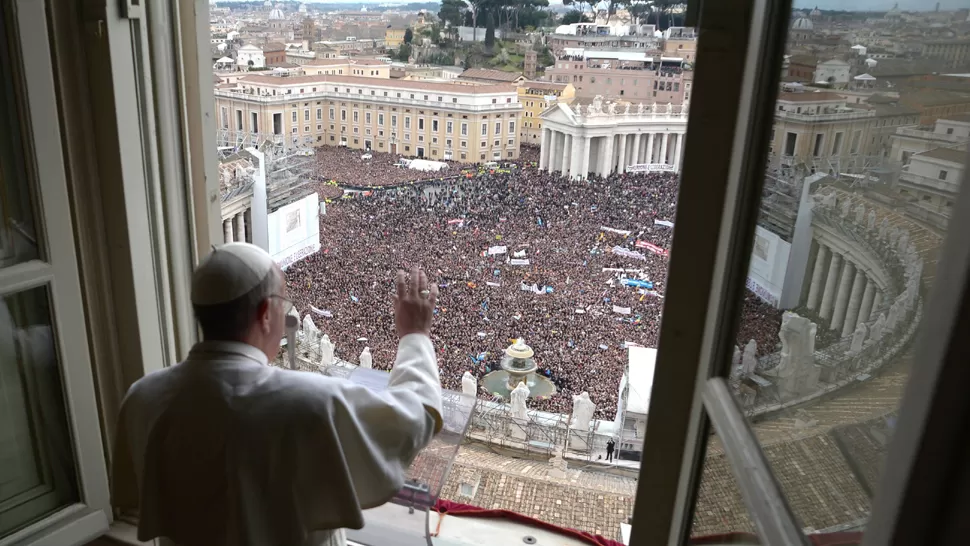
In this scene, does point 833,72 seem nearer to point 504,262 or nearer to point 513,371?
point 513,371

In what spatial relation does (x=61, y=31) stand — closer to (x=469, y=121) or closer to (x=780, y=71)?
(x=780, y=71)

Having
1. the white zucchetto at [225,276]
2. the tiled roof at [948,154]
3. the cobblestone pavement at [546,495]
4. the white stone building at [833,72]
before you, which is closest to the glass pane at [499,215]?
the cobblestone pavement at [546,495]

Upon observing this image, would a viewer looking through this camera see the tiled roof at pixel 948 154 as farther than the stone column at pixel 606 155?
No

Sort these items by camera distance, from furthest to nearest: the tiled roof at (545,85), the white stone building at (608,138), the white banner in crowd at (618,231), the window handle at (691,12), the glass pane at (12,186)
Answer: the white banner in crowd at (618,231)
the white stone building at (608,138)
the tiled roof at (545,85)
the glass pane at (12,186)
the window handle at (691,12)

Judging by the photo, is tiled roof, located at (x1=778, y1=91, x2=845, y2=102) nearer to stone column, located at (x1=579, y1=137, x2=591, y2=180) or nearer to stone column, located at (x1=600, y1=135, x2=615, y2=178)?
stone column, located at (x1=579, y1=137, x2=591, y2=180)

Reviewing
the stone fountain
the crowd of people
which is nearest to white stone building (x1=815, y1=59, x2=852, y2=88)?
the stone fountain

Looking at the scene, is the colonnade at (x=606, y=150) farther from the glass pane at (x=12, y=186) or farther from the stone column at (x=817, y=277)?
the stone column at (x=817, y=277)

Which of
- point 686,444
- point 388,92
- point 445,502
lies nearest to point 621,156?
point 388,92
